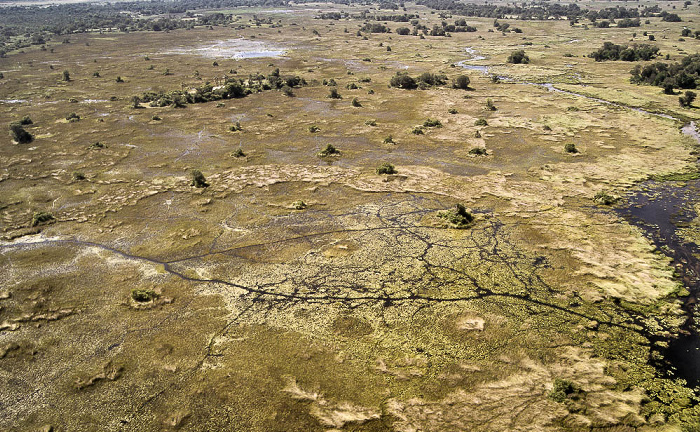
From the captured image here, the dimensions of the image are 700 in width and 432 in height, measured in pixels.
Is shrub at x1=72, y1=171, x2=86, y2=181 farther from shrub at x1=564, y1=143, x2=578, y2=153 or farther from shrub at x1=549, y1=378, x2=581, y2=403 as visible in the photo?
shrub at x1=564, y1=143, x2=578, y2=153

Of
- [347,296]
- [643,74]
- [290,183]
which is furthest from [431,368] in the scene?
[643,74]

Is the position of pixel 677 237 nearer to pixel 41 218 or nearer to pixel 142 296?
pixel 142 296

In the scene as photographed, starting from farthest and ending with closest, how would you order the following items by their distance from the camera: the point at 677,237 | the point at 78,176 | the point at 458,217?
the point at 78,176, the point at 458,217, the point at 677,237

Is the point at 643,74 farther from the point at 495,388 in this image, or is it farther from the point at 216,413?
the point at 216,413

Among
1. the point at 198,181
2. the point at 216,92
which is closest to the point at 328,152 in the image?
the point at 198,181

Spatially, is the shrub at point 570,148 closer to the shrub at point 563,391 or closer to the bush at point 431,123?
the bush at point 431,123

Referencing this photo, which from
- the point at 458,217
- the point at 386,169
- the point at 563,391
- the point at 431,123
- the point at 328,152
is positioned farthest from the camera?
the point at 431,123

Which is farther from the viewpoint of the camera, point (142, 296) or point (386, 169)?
point (386, 169)

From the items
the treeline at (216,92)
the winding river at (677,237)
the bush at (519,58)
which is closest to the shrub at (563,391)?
the winding river at (677,237)
